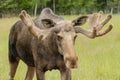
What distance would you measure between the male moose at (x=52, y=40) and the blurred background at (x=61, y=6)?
57.5 m

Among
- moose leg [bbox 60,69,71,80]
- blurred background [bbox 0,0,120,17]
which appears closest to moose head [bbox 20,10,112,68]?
moose leg [bbox 60,69,71,80]

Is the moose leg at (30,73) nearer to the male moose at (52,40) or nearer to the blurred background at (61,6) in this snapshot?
the male moose at (52,40)

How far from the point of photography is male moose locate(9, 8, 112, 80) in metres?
5.89

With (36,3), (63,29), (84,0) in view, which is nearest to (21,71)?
(63,29)

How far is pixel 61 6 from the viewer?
70.1 metres

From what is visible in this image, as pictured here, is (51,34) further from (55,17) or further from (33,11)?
(33,11)

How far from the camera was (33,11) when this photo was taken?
68.4m

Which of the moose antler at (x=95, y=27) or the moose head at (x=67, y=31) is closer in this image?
the moose head at (x=67, y=31)

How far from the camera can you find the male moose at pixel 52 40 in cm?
589

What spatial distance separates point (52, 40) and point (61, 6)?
209 ft

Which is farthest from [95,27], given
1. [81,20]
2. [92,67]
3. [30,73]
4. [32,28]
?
[92,67]

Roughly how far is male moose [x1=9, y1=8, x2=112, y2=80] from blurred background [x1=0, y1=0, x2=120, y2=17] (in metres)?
57.5

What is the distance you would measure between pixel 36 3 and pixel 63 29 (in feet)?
204

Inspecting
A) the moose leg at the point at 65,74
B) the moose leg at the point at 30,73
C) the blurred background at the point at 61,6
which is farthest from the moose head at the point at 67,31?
the blurred background at the point at 61,6
